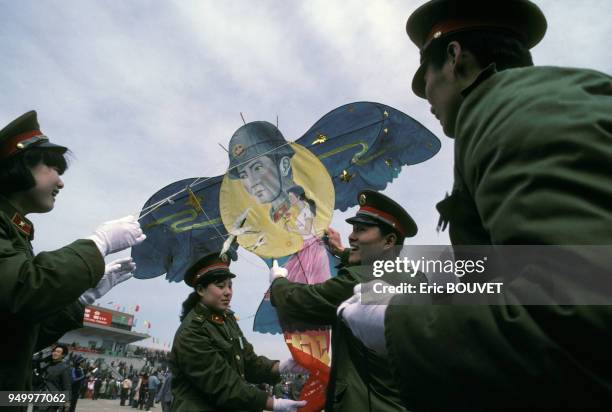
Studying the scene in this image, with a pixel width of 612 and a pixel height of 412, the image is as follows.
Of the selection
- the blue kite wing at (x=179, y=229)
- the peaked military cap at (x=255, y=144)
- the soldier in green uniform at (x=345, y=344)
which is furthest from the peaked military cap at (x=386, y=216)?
the blue kite wing at (x=179, y=229)

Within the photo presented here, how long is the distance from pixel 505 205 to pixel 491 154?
0.51 feet

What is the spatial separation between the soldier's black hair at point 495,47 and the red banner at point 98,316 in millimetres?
56329

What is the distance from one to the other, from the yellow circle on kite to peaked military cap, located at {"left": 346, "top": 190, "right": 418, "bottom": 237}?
304 centimetres

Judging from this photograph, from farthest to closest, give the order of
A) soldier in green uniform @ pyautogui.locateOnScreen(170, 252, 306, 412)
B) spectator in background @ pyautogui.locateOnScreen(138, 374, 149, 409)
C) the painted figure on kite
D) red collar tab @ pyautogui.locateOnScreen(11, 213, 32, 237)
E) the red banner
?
the red banner
spectator in background @ pyautogui.locateOnScreen(138, 374, 149, 409)
the painted figure on kite
soldier in green uniform @ pyautogui.locateOnScreen(170, 252, 306, 412)
red collar tab @ pyautogui.locateOnScreen(11, 213, 32, 237)

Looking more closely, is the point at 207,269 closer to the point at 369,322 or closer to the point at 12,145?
the point at 12,145

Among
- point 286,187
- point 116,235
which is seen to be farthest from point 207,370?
point 286,187

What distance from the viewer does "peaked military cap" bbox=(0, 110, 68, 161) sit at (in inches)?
115

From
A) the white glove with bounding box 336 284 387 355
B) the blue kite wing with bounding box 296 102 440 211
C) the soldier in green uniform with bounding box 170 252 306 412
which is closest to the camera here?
the white glove with bounding box 336 284 387 355

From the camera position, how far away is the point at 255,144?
8367 millimetres

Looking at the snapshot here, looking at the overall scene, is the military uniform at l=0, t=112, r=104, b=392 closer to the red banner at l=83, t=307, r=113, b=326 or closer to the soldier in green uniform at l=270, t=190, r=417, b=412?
the soldier in green uniform at l=270, t=190, r=417, b=412

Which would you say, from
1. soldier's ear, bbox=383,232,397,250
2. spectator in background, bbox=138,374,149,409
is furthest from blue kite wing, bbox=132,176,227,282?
spectator in background, bbox=138,374,149,409

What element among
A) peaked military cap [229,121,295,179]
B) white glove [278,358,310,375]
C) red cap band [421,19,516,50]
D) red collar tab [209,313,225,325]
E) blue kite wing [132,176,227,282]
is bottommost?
white glove [278,358,310,375]

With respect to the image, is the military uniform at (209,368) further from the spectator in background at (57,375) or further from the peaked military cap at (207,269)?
the spectator in background at (57,375)

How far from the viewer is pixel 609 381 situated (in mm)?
723
